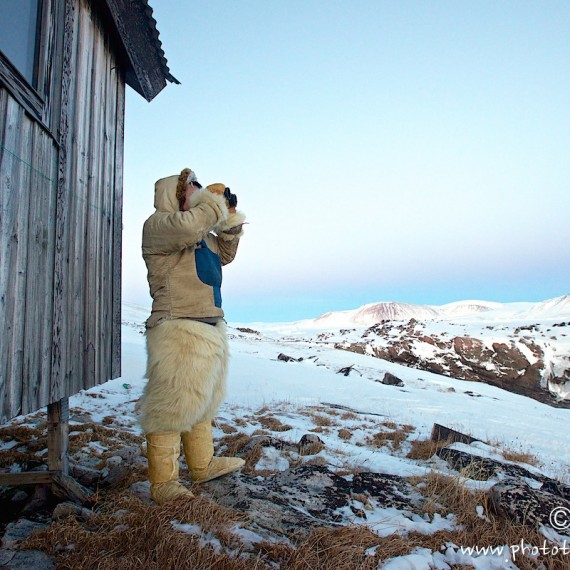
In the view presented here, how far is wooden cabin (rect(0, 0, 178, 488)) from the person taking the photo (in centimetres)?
224

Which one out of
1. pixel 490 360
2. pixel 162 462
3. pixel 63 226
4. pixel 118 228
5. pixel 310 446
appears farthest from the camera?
pixel 490 360

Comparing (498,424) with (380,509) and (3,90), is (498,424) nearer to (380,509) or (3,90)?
(380,509)

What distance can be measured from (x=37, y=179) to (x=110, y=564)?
218cm

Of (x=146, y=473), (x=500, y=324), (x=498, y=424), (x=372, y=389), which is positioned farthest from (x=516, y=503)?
(x=500, y=324)

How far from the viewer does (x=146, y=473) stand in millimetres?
3078

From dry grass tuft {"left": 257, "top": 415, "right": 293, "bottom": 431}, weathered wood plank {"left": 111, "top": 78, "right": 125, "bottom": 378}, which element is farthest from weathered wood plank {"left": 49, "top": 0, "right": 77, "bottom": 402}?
dry grass tuft {"left": 257, "top": 415, "right": 293, "bottom": 431}

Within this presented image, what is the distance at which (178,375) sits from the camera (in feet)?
8.62

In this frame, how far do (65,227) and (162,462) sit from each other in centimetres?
178

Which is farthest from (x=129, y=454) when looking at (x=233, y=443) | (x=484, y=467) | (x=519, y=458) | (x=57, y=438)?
(x=519, y=458)

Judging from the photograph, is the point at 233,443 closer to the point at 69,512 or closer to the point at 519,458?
the point at 69,512

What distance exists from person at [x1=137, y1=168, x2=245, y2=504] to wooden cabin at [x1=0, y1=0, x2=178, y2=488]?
2.07 ft

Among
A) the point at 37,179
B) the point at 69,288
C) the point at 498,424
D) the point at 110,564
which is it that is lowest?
the point at 498,424

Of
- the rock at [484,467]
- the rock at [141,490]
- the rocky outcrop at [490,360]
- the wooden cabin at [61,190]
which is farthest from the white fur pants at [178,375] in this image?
the rocky outcrop at [490,360]

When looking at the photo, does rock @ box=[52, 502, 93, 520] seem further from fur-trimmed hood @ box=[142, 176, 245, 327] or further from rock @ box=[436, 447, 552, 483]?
rock @ box=[436, 447, 552, 483]
